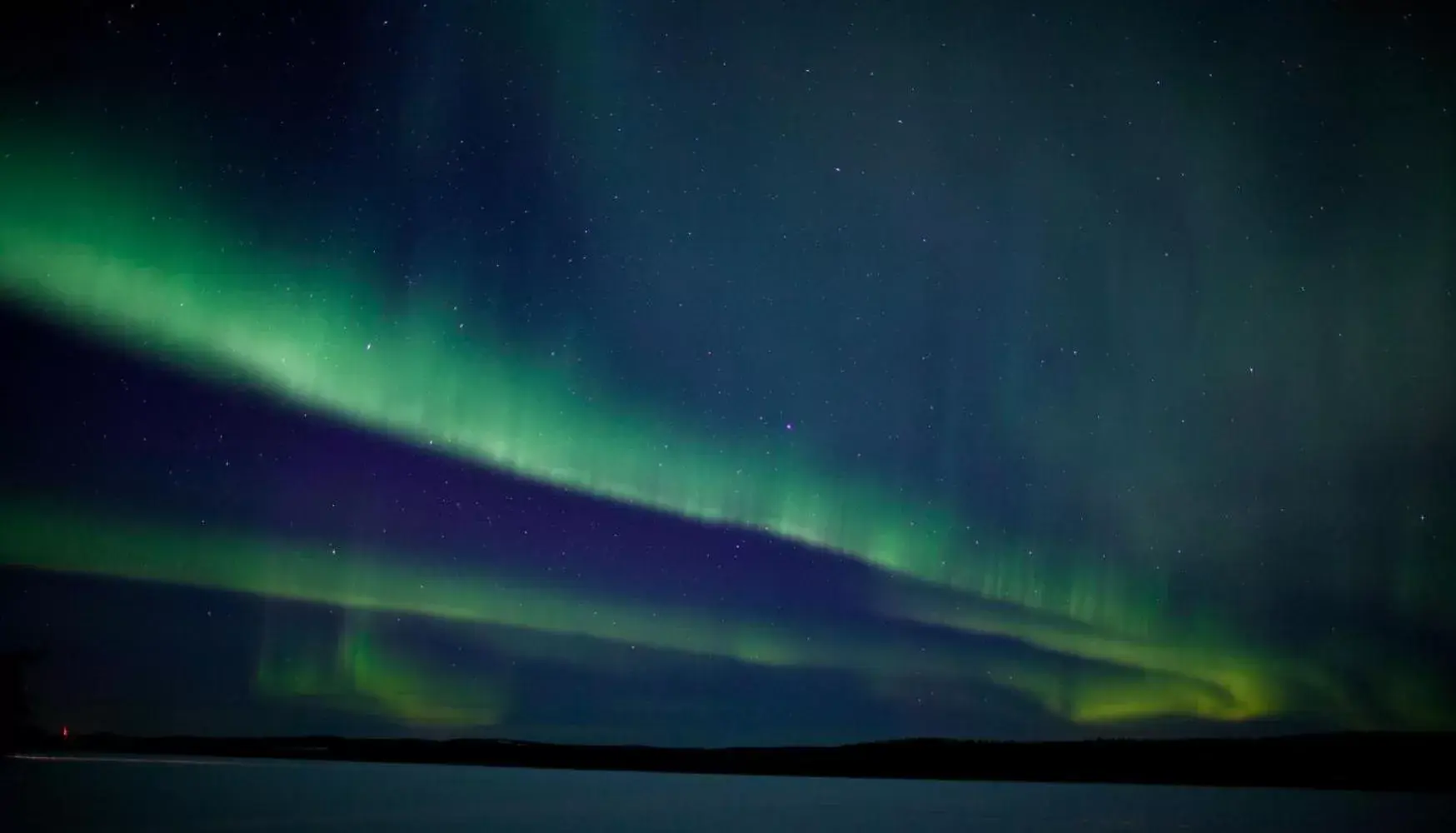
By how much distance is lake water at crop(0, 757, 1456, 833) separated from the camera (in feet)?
56.3

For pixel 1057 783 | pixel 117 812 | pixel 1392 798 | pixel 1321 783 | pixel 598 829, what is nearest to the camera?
pixel 598 829

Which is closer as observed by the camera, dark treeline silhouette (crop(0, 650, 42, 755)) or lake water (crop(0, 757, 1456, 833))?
lake water (crop(0, 757, 1456, 833))

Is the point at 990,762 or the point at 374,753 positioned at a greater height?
the point at 990,762

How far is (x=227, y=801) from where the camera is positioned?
22219 mm

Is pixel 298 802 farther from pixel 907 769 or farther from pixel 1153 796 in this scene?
pixel 1153 796

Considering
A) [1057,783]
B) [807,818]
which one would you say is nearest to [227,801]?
[807,818]

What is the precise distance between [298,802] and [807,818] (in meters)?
11.7

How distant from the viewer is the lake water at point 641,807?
1716cm

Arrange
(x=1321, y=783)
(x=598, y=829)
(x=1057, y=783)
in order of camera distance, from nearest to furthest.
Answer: (x=598, y=829)
(x=1321, y=783)
(x=1057, y=783)

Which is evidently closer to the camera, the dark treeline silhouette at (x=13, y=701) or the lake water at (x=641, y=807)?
the lake water at (x=641, y=807)

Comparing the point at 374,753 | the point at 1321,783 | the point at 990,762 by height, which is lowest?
the point at 374,753

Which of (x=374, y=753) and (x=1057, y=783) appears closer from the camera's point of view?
(x=1057, y=783)

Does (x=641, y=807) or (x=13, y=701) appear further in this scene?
(x=13, y=701)

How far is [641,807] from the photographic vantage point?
2264 cm
